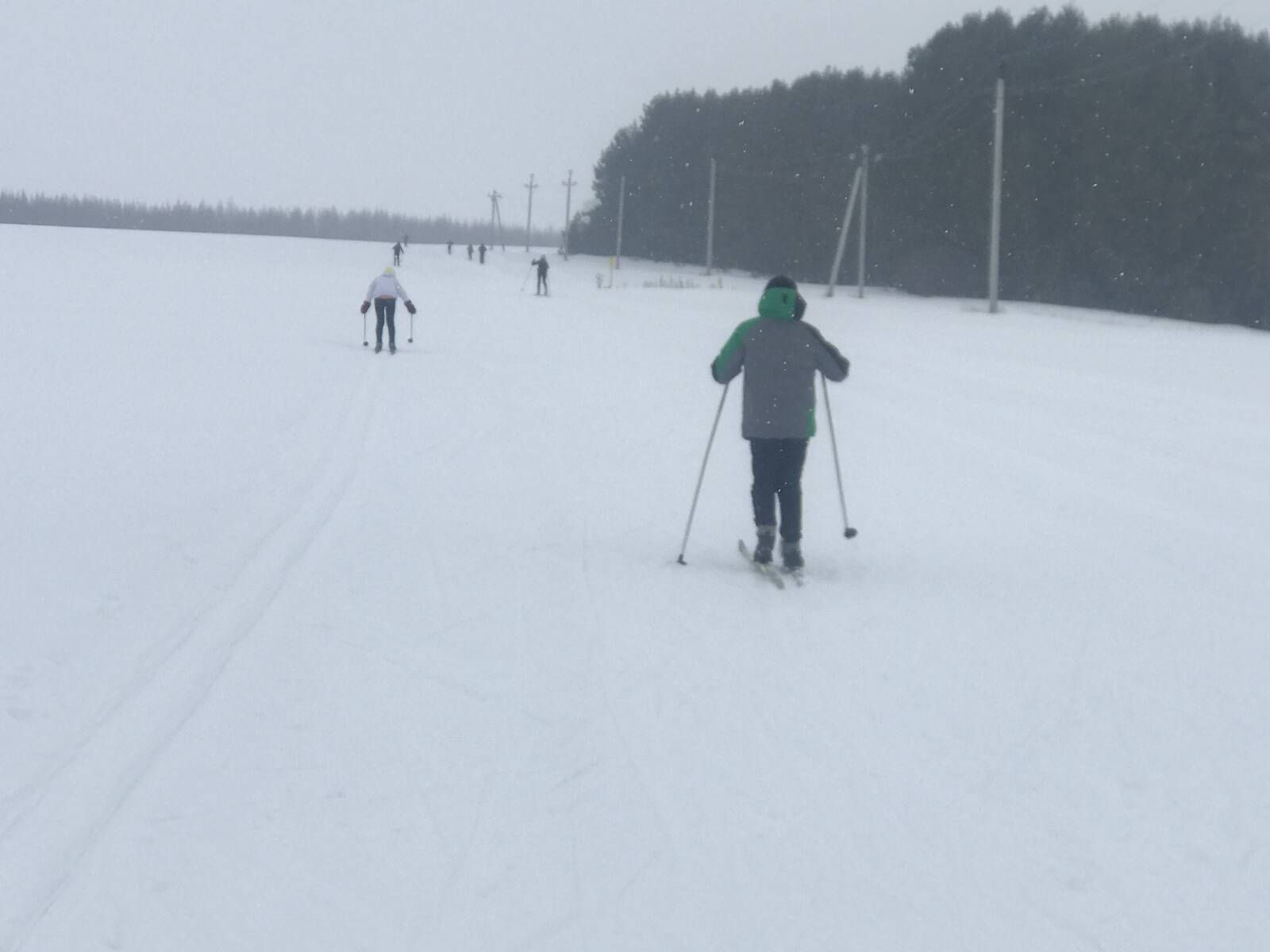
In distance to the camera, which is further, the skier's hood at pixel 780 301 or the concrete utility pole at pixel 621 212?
the concrete utility pole at pixel 621 212

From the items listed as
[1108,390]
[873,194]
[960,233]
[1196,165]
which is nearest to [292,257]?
[873,194]

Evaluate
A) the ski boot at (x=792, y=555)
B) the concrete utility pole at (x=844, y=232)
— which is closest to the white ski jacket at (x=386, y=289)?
the ski boot at (x=792, y=555)

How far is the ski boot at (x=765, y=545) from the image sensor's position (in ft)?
26.9

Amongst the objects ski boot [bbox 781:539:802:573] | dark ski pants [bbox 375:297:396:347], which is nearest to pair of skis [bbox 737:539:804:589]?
ski boot [bbox 781:539:802:573]

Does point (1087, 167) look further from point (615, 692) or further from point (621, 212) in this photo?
point (615, 692)

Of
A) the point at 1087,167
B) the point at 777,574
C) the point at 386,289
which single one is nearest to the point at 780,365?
the point at 777,574

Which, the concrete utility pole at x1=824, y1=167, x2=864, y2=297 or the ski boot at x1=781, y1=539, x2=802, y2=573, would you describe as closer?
the ski boot at x1=781, y1=539, x2=802, y2=573

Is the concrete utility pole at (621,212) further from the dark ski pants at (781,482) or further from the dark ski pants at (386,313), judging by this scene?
the dark ski pants at (781,482)

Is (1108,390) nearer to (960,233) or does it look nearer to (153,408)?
(153,408)

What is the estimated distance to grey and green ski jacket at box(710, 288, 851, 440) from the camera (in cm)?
800

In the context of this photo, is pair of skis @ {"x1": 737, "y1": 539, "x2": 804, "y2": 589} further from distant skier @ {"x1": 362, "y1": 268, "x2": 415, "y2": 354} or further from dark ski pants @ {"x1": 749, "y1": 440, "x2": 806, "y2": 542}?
distant skier @ {"x1": 362, "y1": 268, "x2": 415, "y2": 354}

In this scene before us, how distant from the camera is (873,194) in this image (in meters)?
61.2

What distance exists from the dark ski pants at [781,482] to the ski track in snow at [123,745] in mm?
2710

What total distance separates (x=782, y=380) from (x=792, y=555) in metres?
1.00
